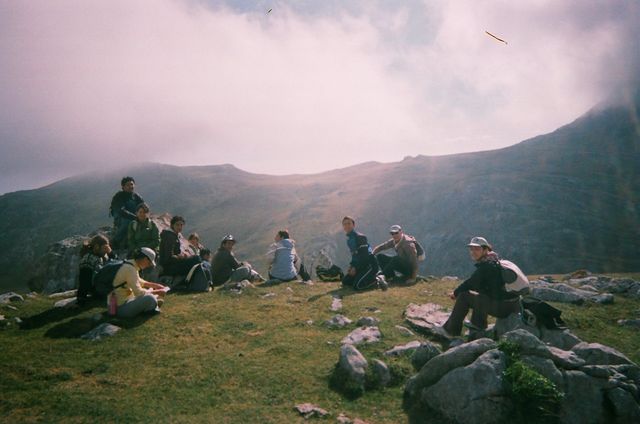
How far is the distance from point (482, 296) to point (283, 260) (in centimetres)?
1070

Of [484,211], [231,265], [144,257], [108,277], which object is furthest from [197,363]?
[484,211]

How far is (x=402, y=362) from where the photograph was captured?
841 cm

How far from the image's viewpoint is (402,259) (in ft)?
59.7

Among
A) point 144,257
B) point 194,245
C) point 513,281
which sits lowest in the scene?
point 513,281

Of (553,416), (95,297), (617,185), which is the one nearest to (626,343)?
(553,416)

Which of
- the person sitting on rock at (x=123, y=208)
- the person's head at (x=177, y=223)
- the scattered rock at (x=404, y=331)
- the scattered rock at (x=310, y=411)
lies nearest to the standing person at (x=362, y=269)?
the scattered rock at (x=404, y=331)

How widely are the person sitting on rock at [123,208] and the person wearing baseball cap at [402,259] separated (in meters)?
12.1

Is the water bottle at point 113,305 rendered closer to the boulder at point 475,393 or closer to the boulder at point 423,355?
the boulder at point 423,355

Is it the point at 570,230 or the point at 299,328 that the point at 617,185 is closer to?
the point at 570,230

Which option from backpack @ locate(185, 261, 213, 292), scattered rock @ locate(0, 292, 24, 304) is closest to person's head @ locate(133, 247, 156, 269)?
backpack @ locate(185, 261, 213, 292)

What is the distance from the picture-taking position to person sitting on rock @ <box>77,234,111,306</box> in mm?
12062

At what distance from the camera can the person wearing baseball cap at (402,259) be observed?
712 inches

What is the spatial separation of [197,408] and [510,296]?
7743 mm

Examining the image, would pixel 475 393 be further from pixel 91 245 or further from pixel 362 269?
pixel 91 245
